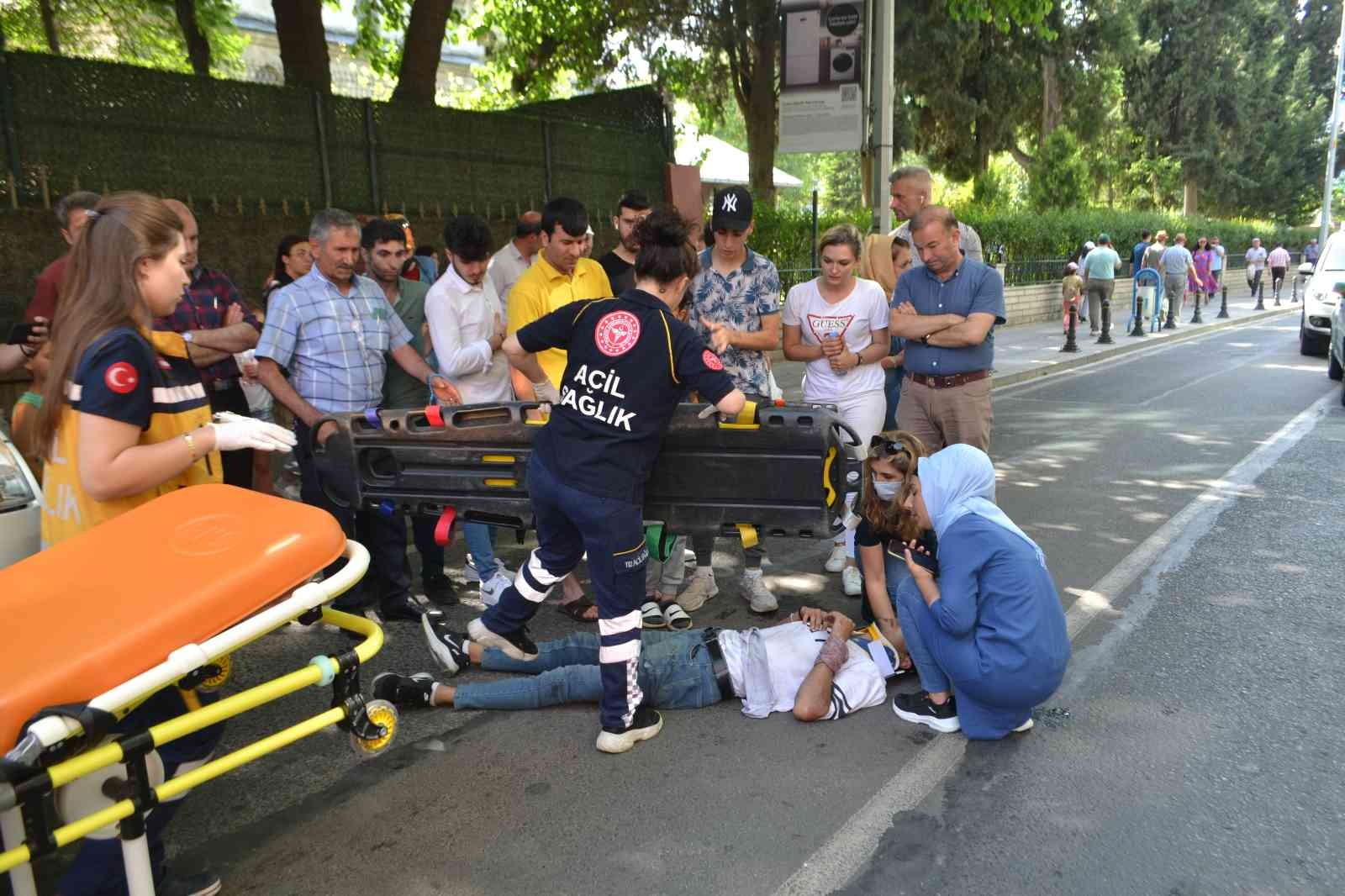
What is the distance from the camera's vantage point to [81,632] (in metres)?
2.15

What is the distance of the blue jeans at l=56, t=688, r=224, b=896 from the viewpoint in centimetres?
243

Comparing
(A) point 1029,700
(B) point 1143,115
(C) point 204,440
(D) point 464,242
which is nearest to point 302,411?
(D) point 464,242

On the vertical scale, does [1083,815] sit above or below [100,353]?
below

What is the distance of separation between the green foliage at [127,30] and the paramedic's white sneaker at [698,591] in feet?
43.5

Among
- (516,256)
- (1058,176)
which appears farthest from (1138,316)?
(516,256)

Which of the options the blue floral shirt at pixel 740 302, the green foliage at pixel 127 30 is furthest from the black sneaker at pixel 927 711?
the green foliage at pixel 127 30

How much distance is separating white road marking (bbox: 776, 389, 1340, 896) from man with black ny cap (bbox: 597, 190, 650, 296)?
2905 mm

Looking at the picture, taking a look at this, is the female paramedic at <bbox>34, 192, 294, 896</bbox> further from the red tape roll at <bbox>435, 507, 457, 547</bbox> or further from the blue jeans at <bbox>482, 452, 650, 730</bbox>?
the red tape roll at <bbox>435, 507, 457, 547</bbox>

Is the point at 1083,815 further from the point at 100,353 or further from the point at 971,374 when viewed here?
the point at 100,353

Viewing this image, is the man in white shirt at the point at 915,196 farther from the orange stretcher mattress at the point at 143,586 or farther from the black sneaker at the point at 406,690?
the orange stretcher mattress at the point at 143,586

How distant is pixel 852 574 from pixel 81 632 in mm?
3881

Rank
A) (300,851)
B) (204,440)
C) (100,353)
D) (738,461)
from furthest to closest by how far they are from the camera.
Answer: (738,461), (300,851), (204,440), (100,353)

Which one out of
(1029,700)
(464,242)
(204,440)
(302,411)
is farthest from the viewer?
(464,242)

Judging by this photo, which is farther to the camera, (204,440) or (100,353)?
(204,440)
